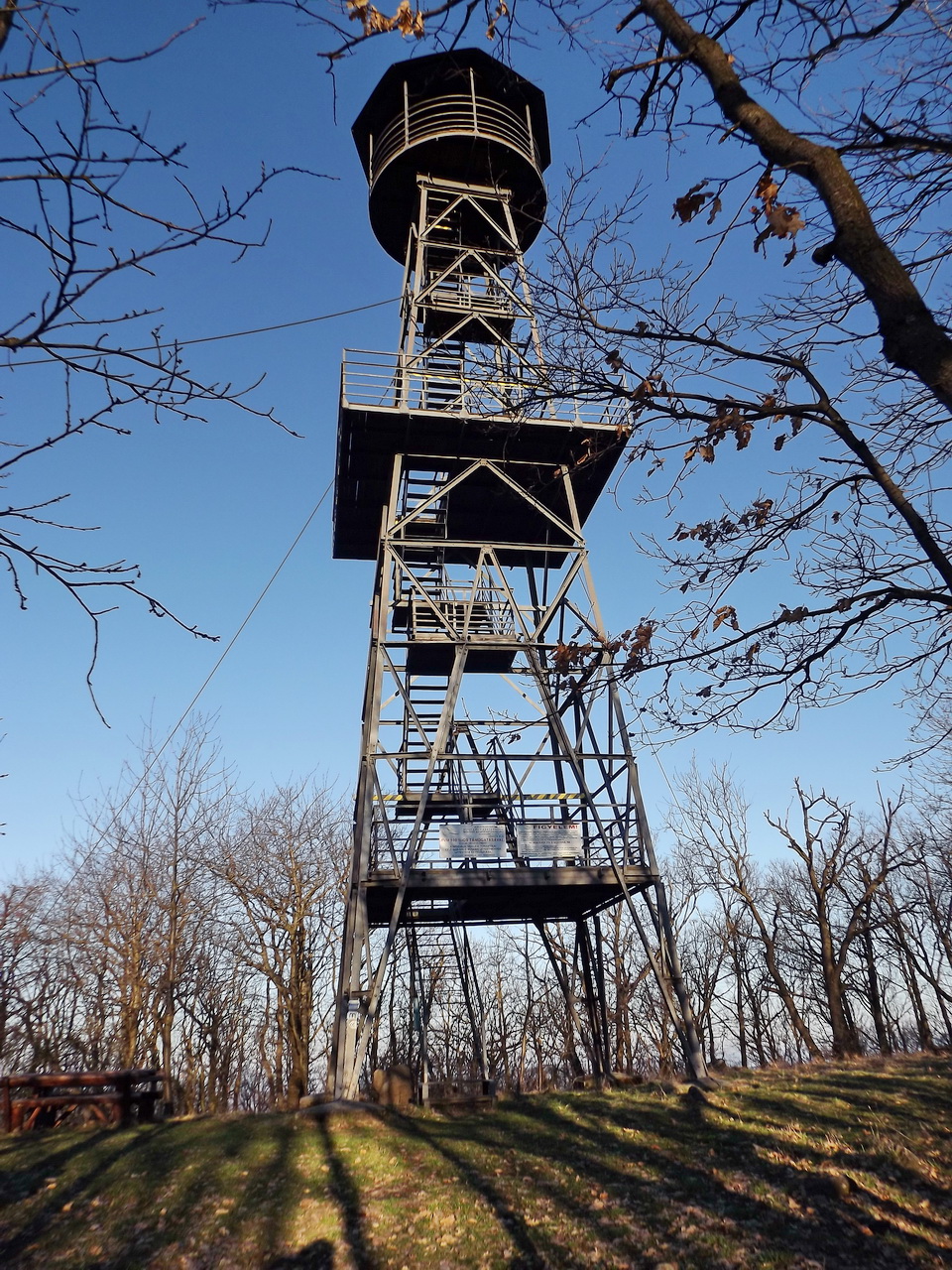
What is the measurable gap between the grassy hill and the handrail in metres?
18.9

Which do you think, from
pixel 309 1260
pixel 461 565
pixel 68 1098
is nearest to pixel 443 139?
pixel 461 565

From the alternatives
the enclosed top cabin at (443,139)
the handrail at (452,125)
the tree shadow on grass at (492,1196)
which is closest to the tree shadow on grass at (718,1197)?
the tree shadow on grass at (492,1196)

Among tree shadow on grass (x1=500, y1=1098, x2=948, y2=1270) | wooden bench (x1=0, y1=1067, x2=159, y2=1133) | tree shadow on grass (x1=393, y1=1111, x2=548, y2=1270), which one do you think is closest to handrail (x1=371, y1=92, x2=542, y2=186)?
wooden bench (x1=0, y1=1067, x2=159, y2=1133)

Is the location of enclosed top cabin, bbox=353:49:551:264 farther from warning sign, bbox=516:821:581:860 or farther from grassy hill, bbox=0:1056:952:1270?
grassy hill, bbox=0:1056:952:1270

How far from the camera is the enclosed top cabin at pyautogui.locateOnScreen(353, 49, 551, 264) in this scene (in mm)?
18500

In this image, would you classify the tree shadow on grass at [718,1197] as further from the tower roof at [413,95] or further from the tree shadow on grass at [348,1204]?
the tower roof at [413,95]

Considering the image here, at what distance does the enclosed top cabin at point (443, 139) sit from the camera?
1850 centimetres

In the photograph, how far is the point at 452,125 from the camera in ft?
60.7

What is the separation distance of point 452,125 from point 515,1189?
19.9 metres

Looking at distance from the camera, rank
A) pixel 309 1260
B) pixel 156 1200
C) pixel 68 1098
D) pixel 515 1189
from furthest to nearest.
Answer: pixel 68 1098 → pixel 156 1200 → pixel 515 1189 → pixel 309 1260

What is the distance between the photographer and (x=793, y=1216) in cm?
621

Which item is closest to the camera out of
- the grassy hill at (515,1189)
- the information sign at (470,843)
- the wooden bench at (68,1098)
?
the grassy hill at (515,1189)

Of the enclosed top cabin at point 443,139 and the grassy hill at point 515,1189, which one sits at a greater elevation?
the enclosed top cabin at point 443,139

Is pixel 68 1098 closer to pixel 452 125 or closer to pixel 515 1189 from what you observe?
pixel 515 1189
